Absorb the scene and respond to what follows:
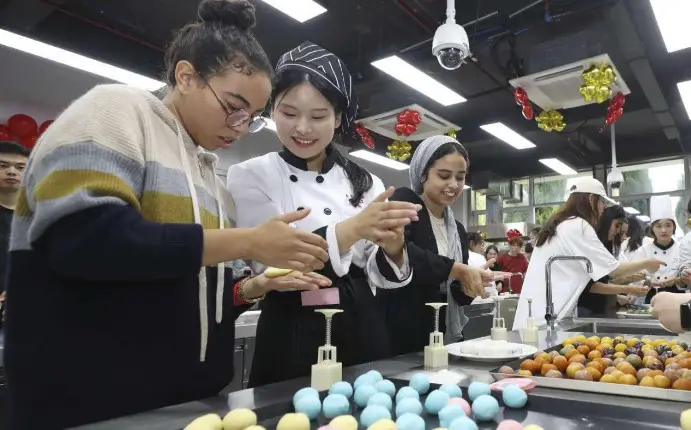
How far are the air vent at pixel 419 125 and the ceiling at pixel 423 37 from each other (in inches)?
6.0

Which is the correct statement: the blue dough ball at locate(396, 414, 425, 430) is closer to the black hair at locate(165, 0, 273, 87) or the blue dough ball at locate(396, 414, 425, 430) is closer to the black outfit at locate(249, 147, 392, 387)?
the black outfit at locate(249, 147, 392, 387)

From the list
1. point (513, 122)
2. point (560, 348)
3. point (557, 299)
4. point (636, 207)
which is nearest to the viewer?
point (560, 348)

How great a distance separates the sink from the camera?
2277 millimetres

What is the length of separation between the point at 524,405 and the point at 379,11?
4409mm

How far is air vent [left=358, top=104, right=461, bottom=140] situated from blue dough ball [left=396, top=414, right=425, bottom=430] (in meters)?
5.79

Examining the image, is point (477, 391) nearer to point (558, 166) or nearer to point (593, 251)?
point (593, 251)

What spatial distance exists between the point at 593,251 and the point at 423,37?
3148 mm

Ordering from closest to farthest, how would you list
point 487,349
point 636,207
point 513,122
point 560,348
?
1. point 487,349
2. point 560,348
3. point 513,122
4. point 636,207

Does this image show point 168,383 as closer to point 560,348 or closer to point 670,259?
point 560,348

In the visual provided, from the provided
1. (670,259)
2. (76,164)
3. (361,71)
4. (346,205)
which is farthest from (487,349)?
(670,259)

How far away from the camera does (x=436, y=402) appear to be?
37.3 inches

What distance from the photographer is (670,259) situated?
17.3 ft

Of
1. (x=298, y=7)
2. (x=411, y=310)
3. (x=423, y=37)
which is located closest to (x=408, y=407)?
(x=411, y=310)

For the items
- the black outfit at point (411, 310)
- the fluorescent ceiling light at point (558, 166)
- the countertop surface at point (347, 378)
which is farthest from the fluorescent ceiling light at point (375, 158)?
the countertop surface at point (347, 378)
